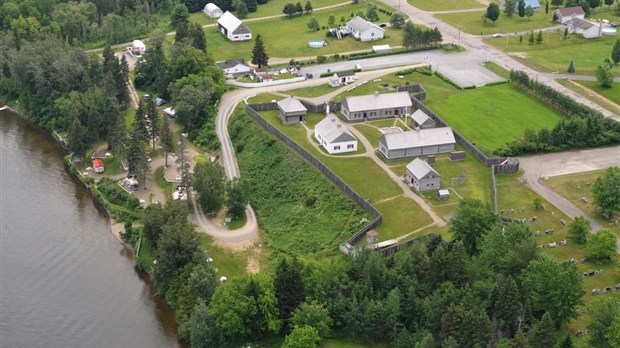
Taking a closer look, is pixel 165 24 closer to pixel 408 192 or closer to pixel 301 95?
pixel 301 95

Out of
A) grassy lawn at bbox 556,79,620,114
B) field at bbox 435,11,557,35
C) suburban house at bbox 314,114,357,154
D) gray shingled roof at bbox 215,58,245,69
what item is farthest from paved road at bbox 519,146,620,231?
field at bbox 435,11,557,35

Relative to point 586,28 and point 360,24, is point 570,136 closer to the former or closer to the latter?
point 586,28

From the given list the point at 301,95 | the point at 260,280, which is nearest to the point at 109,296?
the point at 260,280

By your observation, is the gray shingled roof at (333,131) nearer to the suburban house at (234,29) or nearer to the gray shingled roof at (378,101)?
the gray shingled roof at (378,101)

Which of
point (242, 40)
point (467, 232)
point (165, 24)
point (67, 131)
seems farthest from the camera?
point (165, 24)

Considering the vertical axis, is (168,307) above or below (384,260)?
below

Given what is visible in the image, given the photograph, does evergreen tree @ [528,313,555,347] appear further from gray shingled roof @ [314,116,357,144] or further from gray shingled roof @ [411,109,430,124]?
gray shingled roof @ [411,109,430,124]

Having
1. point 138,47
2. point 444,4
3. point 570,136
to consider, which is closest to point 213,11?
point 138,47
